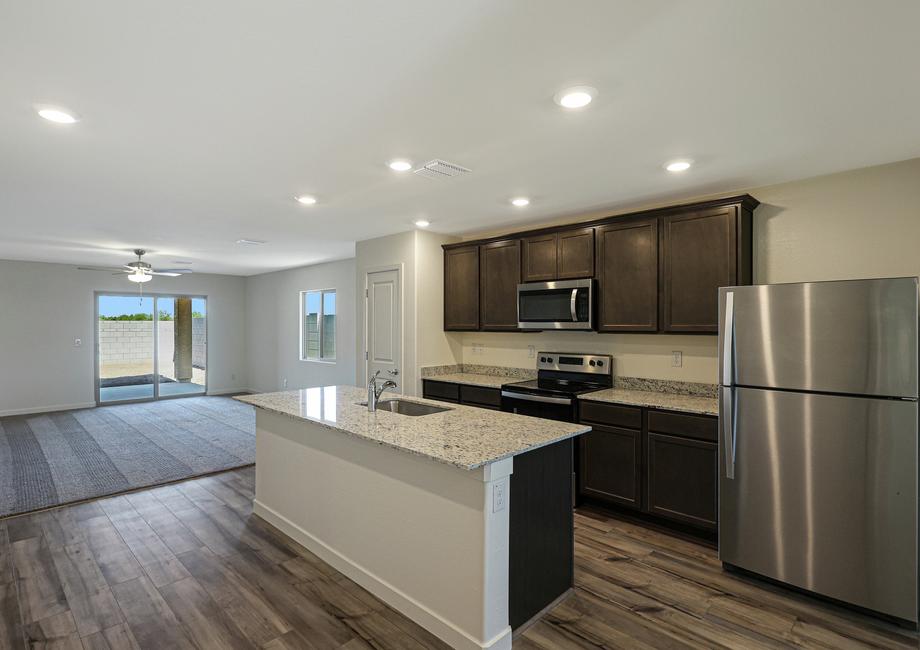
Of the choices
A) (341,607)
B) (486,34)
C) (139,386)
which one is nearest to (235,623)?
(341,607)

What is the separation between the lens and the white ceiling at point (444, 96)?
5.29 ft

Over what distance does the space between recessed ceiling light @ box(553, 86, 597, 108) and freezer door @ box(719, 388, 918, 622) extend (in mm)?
1825

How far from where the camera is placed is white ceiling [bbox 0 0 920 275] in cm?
161

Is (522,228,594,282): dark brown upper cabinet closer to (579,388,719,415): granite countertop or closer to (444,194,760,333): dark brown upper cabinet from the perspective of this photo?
(444,194,760,333): dark brown upper cabinet

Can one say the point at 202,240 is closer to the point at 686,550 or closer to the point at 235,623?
the point at 235,623

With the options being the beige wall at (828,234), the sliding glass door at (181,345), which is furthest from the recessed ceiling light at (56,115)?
the sliding glass door at (181,345)

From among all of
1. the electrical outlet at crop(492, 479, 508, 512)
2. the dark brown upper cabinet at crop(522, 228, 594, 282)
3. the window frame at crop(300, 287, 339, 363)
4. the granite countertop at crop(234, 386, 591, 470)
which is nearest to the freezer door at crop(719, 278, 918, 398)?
the granite countertop at crop(234, 386, 591, 470)

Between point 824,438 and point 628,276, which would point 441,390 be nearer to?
point 628,276

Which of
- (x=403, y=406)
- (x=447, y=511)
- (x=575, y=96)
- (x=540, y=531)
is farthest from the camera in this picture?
(x=403, y=406)

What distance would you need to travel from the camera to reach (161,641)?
7.36ft

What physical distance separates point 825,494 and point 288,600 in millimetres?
2841

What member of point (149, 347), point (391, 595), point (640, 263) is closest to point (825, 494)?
point (640, 263)

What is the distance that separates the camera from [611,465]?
11.9 feet

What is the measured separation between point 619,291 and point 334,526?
272cm
